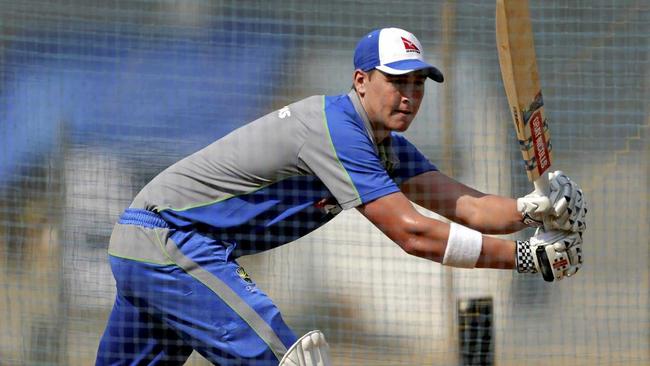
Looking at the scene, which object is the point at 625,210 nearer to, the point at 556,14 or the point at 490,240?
the point at 556,14

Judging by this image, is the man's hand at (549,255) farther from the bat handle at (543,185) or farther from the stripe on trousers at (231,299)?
the stripe on trousers at (231,299)

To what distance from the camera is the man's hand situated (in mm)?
3580

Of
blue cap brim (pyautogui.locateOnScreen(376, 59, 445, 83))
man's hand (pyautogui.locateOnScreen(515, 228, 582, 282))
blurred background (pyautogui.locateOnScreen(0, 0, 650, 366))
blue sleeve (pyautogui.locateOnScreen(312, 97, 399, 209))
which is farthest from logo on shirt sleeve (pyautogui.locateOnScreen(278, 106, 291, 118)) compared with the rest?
blurred background (pyautogui.locateOnScreen(0, 0, 650, 366))

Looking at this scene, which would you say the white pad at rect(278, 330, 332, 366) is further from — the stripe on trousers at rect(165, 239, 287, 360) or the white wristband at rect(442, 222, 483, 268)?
the white wristband at rect(442, 222, 483, 268)

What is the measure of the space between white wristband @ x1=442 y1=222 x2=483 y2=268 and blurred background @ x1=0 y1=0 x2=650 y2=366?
2.03m

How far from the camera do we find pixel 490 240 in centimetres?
356

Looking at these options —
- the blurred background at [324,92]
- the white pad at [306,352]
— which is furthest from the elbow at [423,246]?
the blurred background at [324,92]

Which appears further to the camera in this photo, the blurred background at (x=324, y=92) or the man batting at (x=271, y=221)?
the blurred background at (x=324, y=92)

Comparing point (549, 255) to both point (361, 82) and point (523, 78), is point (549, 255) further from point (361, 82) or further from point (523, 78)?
point (361, 82)

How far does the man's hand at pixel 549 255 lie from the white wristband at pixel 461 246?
5.4 inches

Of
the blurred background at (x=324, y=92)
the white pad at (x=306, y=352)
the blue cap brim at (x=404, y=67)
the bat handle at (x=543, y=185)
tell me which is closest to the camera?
the white pad at (x=306, y=352)

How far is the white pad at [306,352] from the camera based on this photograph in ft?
11.2

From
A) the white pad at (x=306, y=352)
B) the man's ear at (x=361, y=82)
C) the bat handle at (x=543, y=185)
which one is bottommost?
the white pad at (x=306, y=352)

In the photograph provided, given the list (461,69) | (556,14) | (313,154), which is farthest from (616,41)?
(313,154)
